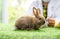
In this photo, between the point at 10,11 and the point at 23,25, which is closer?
the point at 23,25

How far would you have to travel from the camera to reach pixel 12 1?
172cm

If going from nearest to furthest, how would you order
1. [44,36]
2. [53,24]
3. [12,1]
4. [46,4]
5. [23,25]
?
[44,36]
[23,25]
[53,24]
[46,4]
[12,1]

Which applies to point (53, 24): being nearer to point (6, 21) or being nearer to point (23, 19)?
point (23, 19)

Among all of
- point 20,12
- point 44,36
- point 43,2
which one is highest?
point 43,2

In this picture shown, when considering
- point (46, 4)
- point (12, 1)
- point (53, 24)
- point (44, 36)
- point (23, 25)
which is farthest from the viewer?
point (12, 1)

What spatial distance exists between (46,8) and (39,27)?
56cm

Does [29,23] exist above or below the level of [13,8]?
below

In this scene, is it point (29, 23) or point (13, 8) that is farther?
point (13, 8)

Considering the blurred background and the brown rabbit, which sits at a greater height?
the blurred background

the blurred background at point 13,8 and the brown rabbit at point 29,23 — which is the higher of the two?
the blurred background at point 13,8

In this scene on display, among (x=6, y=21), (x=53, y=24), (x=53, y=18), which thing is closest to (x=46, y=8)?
(x=53, y=18)

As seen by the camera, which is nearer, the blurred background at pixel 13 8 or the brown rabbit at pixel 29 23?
the brown rabbit at pixel 29 23

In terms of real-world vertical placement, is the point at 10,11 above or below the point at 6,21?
above

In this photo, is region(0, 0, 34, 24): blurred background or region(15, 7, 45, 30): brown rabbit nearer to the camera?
region(15, 7, 45, 30): brown rabbit
